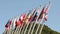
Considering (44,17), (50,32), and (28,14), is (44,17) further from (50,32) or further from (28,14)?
(50,32)

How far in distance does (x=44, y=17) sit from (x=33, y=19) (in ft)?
14.2

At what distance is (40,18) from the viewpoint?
58062 millimetres

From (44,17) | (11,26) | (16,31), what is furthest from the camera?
(16,31)

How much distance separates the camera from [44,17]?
56.2 metres

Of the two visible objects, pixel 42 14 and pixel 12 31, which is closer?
pixel 42 14

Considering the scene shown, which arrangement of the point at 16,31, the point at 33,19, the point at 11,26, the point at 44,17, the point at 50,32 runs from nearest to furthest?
the point at 44,17 < the point at 33,19 < the point at 11,26 < the point at 16,31 < the point at 50,32

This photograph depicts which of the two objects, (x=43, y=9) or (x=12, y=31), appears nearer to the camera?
(x=43, y=9)

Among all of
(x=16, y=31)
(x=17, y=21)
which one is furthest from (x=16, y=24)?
(x=16, y=31)

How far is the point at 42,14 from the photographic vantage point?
188ft

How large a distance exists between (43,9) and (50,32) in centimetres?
3391

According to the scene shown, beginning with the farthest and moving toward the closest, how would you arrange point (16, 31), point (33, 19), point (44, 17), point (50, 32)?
1. point (50, 32)
2. point (16, 31)
3. point (33, 19)
4. point (44, 17)

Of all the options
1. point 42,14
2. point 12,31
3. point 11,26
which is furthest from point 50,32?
point 42,14

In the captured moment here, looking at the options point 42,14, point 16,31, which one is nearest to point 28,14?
point 42,14

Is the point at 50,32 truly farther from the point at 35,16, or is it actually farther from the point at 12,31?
the point at 35,16
